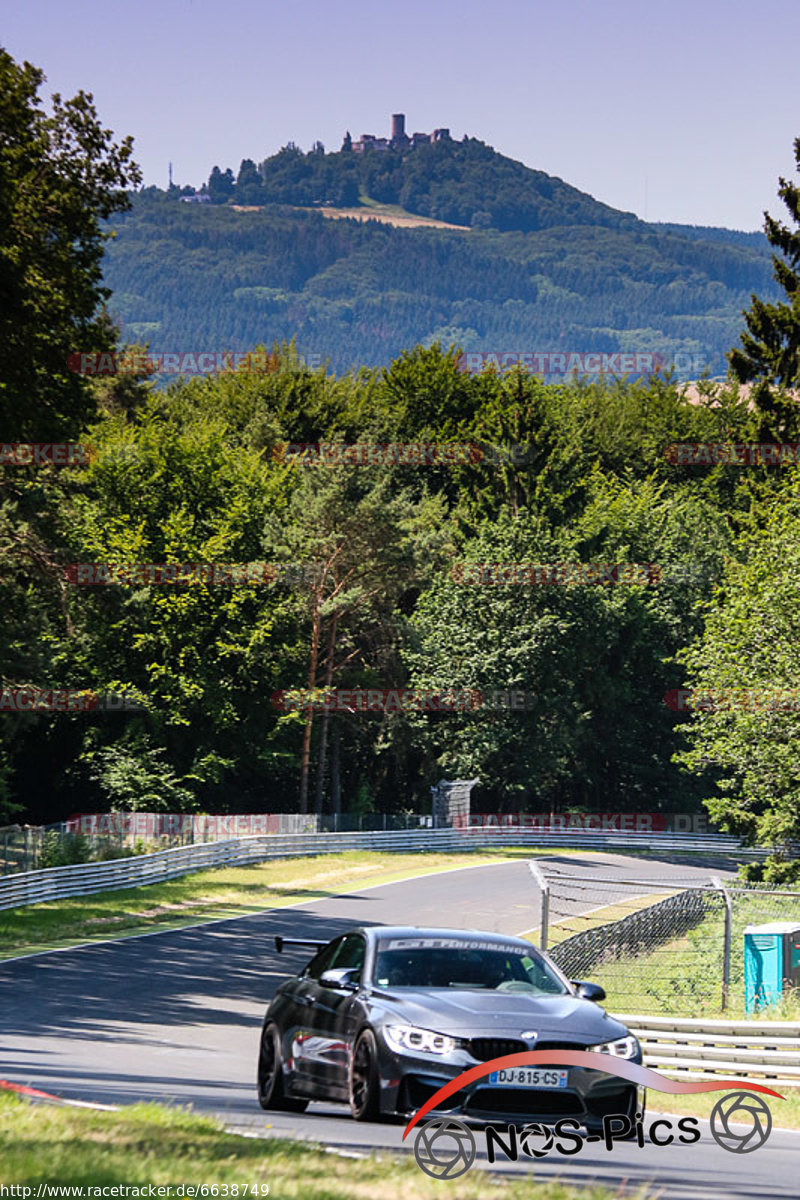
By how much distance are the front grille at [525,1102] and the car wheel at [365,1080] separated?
2.46ft

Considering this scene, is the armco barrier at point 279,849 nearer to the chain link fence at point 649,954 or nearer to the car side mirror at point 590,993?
the chain link fence at point 649,954

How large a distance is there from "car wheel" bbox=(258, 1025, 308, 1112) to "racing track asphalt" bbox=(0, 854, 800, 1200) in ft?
0.47

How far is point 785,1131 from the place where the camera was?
42.5 feet

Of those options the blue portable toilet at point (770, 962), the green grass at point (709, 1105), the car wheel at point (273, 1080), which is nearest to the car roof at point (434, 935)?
the car wheel at point (273, 1080)

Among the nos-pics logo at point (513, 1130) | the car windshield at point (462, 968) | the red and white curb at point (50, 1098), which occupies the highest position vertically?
the car windshield at point (462, 968)

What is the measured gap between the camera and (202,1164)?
7969mm

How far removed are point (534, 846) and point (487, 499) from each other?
18787 millimetres

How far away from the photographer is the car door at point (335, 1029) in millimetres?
Answer: 10562

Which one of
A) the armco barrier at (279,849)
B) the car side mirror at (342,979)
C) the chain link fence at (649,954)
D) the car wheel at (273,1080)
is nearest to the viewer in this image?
the car side mirror at (342,979)

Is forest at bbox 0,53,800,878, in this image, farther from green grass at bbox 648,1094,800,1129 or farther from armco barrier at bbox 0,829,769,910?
green grass at bbox 648,1094,800,1129

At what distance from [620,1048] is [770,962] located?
36.9 ft

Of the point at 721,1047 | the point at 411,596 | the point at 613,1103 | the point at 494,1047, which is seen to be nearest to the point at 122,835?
the point at 411,596

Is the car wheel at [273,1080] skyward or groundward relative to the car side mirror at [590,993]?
groundward

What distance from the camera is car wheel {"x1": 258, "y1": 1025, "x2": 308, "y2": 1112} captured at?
1152 centimetres
